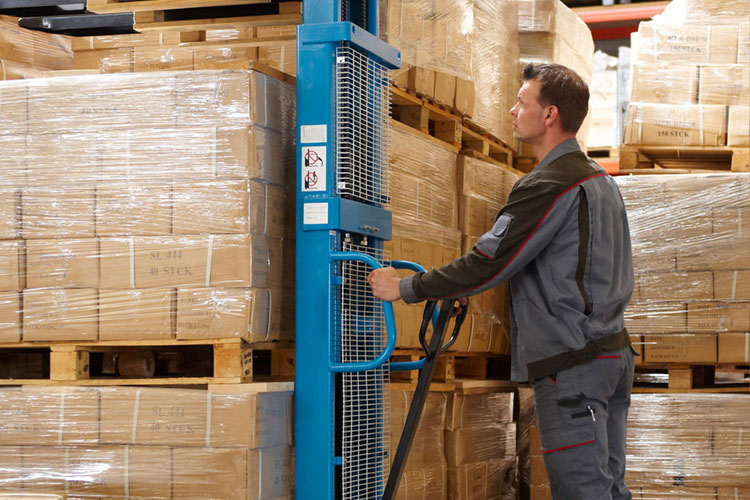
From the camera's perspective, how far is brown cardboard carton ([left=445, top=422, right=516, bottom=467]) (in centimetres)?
527

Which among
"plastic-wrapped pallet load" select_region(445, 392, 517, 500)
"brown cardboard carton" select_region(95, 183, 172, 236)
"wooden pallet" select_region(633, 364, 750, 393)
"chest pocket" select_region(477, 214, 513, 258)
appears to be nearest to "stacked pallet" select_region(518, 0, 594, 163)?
"wooden pallet" select_region(633, 364, 750, 393)

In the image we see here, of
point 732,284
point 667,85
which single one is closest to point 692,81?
point 667,85

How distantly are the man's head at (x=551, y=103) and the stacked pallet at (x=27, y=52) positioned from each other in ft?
8.23

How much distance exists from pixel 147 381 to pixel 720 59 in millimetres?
4110

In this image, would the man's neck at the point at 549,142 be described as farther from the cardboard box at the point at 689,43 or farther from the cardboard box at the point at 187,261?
the cardboard box at the point at 689,43

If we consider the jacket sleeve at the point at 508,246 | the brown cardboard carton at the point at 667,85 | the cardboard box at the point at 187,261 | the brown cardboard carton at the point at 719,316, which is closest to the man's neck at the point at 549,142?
the jacket sleeve at the point at 508,246

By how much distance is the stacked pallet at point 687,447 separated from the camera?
5297 mm

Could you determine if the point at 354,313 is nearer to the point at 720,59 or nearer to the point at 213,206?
the point at 213,206

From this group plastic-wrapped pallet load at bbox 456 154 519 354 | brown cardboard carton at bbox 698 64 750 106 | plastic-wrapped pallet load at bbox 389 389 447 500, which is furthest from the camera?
brown cardboard carton at bbox 698 64 750 106

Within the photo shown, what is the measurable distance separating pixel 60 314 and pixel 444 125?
245 cm

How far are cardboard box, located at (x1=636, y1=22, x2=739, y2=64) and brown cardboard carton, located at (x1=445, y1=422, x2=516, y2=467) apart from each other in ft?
8.00

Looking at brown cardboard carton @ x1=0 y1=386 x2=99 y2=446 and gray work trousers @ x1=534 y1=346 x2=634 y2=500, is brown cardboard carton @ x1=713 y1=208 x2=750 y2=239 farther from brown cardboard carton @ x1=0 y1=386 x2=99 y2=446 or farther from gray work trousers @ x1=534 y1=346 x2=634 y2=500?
brown cardboard carton @ x1=0 y1=386 x2=99 y2=446

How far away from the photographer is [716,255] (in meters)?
5.45

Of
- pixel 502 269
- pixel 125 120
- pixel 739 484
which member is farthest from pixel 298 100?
pixel 739 484
